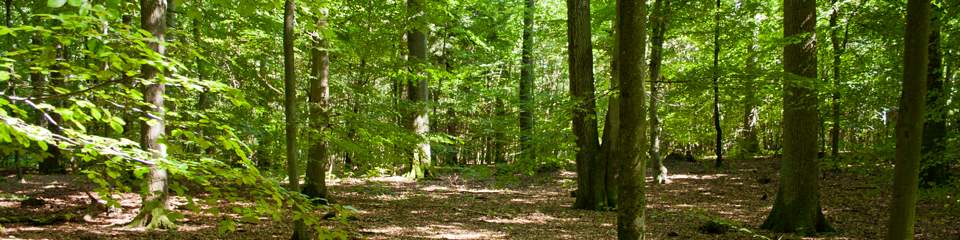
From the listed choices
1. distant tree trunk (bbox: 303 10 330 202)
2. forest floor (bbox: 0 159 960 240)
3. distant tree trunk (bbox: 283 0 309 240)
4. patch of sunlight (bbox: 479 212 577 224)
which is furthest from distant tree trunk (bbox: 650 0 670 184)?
distant tree trunk (bbox: 283 0 309 240)

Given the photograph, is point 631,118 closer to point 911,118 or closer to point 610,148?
point 911,118

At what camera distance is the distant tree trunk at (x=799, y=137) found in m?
8.24

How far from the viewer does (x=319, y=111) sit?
32.3 feet

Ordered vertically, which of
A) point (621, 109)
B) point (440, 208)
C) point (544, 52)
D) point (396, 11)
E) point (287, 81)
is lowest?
point (440, 208)

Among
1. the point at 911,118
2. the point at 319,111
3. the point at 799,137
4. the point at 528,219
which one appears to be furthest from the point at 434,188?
the point at 911,118

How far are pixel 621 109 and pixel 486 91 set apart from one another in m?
18.8

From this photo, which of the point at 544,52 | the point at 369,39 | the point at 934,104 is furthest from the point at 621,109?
the point at 544,52

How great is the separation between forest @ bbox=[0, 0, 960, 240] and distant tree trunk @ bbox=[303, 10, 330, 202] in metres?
0.05

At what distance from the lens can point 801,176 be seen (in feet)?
28.4

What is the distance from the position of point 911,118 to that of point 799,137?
14.9 feet

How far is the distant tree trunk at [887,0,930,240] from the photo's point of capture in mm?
4148

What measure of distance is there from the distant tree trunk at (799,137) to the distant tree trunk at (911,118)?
3698 mm

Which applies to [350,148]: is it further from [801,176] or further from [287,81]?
[801,176]

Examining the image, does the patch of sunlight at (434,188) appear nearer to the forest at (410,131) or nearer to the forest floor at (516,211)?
the forest floor at (516,211)
